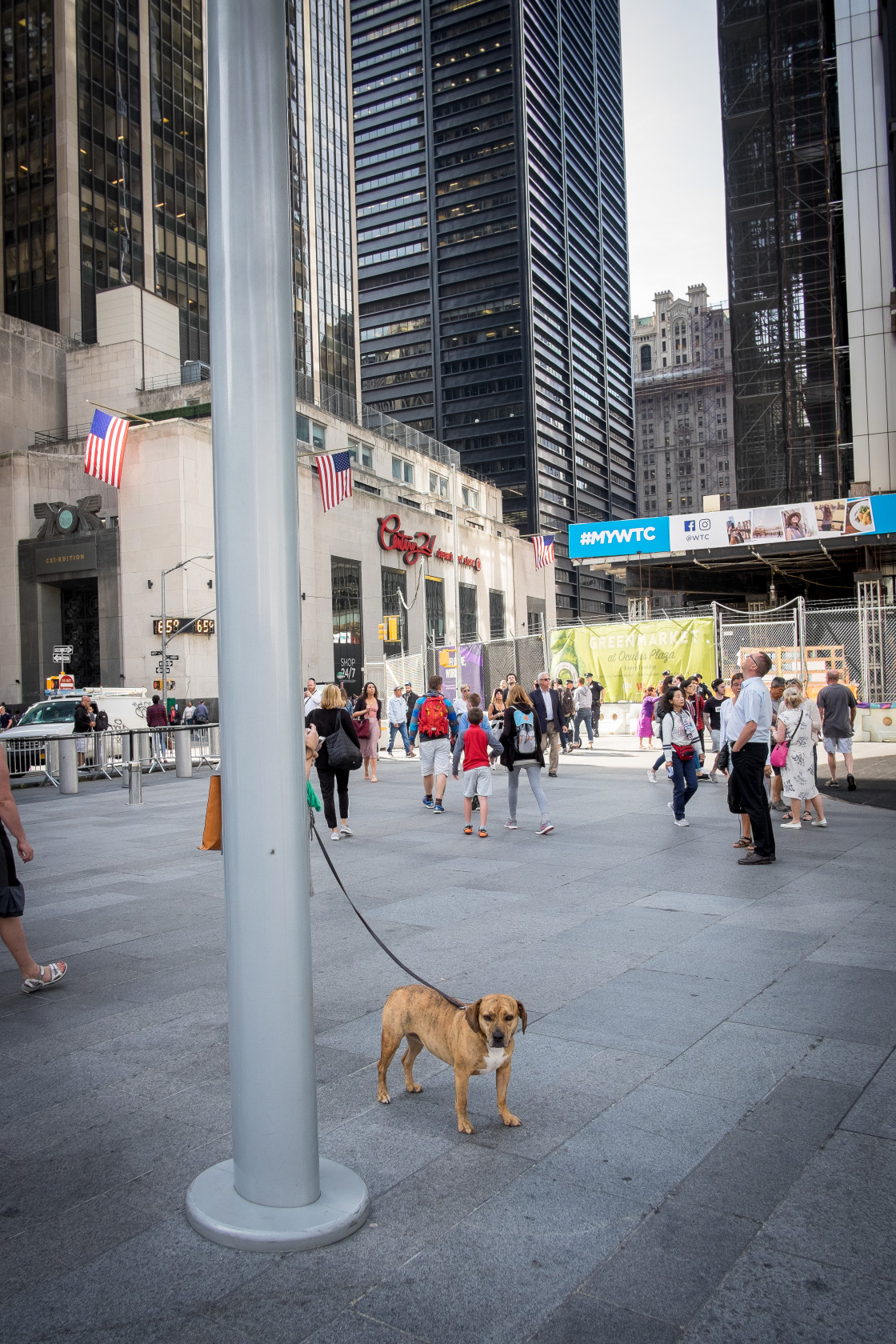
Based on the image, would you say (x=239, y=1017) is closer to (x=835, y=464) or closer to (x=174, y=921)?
(x=174, y=921)

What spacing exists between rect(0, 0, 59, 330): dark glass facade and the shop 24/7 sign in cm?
2282

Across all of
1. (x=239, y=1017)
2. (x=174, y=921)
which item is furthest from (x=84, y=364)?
(x=239, y=1017)

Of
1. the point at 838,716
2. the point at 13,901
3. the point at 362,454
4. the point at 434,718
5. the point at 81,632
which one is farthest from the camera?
the point at 362,454

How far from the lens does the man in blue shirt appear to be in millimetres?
8844

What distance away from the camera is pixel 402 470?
6469cm

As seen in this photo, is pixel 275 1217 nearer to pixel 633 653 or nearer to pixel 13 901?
pixel 13 901

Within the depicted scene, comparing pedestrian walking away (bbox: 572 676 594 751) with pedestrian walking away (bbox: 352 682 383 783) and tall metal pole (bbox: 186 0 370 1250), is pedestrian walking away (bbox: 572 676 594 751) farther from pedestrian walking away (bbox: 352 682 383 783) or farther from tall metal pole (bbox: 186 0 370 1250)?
tall metal pole (bbox: 186 0 370 1250)

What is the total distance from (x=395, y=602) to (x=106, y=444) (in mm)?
25291

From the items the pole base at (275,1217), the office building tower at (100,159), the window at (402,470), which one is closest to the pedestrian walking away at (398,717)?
the pole base at (275,1217)

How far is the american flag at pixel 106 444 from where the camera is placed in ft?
113

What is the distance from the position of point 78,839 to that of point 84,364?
46.5 metres

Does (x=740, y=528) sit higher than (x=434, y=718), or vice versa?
(x=740, y=528)

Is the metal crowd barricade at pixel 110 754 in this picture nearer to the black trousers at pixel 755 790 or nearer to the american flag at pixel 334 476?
the black trousers at pixel 755 790

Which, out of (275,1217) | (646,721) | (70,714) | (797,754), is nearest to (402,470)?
(70,714)
